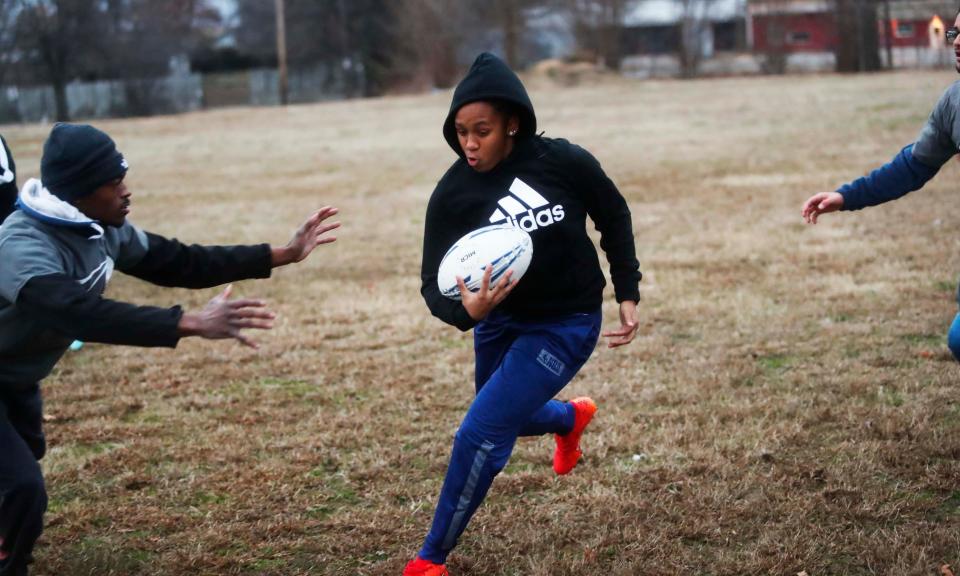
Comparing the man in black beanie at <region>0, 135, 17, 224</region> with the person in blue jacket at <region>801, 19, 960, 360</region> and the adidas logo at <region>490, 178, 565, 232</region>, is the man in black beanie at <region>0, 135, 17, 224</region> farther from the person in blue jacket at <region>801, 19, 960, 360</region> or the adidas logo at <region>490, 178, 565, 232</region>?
the person in blue jacket at <region>801, 19, 960, 360</region>

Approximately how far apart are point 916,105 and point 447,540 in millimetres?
22668

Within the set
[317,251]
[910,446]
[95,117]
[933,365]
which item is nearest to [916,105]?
[317,251]

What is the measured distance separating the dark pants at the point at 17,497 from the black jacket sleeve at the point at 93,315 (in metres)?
0.60

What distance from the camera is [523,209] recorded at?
396 cm

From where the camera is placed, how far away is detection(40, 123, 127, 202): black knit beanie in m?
3.78

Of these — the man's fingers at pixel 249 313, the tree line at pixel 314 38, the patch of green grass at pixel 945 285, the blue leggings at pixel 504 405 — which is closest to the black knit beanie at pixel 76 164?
the man's fingers at pixel 249 313

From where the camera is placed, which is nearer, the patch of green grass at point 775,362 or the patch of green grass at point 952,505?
the patch of green grass at point 952,505

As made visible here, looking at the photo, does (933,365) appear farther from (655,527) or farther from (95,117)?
(95,117)

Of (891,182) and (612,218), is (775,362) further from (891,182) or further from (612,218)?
(612,218)

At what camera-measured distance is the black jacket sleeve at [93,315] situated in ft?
11.6

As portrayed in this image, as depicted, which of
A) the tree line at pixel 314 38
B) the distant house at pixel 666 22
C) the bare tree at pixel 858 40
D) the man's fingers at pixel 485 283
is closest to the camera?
the man's fingers at pixel 485 283

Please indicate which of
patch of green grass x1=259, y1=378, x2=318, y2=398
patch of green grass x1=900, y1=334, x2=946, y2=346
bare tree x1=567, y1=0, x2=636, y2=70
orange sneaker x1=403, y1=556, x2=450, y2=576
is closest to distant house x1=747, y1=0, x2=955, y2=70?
bare tree x1=567, y1=0, x2=636, y2=70

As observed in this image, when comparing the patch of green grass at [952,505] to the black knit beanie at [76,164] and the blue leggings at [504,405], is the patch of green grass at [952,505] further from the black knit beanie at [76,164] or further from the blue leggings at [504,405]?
the black knit beanie at [76,164]

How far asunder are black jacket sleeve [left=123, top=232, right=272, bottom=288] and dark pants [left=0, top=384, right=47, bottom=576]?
69 cm
